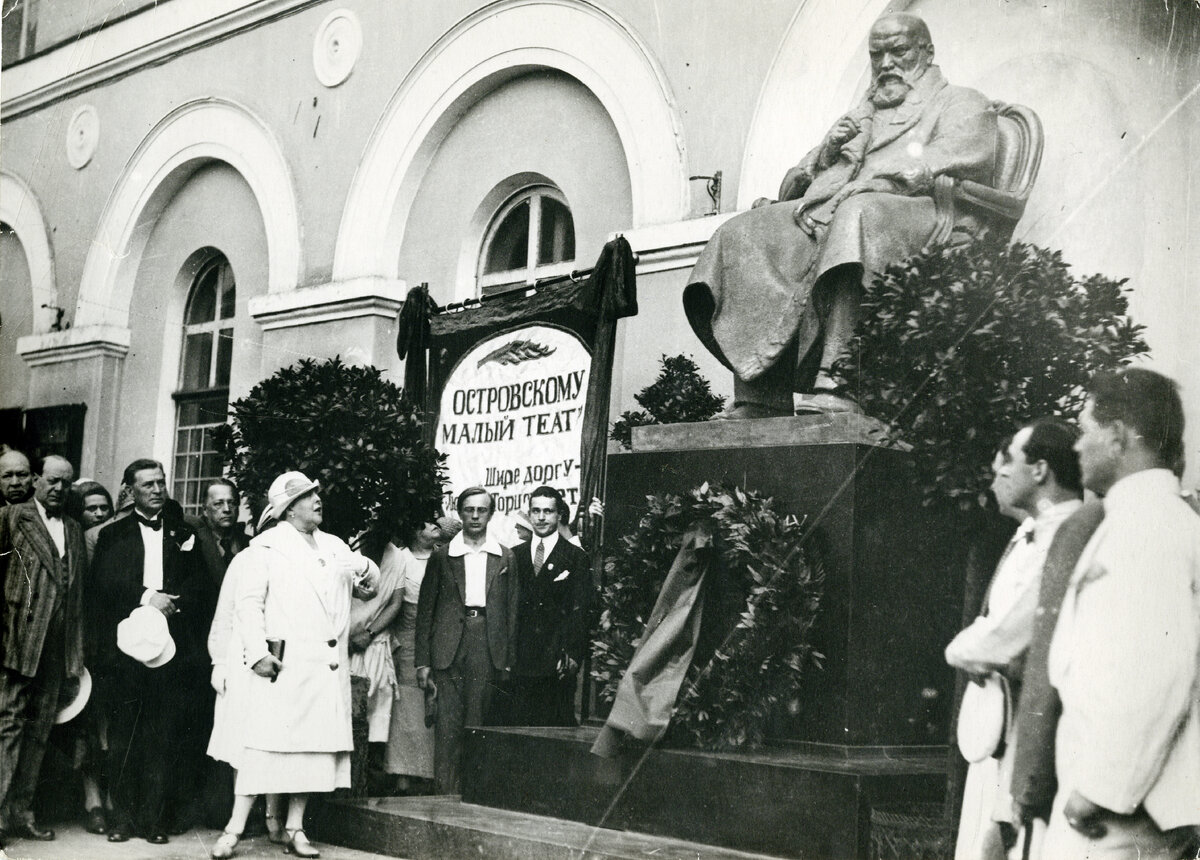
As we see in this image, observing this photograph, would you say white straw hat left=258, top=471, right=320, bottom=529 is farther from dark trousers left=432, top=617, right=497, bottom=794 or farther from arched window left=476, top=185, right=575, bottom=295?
arched window left=476, top=185, right=575, bottom=295

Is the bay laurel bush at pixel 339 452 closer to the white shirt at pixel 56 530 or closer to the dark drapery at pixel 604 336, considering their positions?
the dark drapery at pixel 604 336

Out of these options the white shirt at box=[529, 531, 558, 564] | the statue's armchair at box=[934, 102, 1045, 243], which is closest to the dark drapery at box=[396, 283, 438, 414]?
the white shirt at box=[529, 531, 558, 564]

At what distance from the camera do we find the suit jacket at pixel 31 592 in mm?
6848

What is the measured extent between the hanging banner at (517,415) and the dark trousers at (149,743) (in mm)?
2329

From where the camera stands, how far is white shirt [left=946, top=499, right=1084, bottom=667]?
13.8 ft

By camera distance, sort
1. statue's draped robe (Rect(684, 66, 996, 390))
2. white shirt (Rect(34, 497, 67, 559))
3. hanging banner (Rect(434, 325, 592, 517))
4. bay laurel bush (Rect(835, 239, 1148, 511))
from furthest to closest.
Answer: hanging banner (Rect(434, 325, 592, 517)), white shirt (Rect(34, 497, 67, 559)), statue's draped robe (Rect(684, 66, 996, 390)), bay laurel bush (Rect(835, 239, 1148, 511))

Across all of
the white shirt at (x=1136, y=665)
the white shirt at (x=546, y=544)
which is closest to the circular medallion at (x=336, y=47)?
the white shirt at (x=546, y=544)

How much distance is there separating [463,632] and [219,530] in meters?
1.47

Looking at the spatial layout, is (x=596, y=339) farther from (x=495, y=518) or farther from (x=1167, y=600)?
(x=1167, y=600)

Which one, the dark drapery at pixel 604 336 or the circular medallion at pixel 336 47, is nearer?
the dark drapery at pixel 604 336

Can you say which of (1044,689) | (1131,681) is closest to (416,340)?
(1044,689)

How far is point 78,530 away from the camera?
7.15 metres

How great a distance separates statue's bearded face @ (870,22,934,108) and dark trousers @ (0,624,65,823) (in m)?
4.71

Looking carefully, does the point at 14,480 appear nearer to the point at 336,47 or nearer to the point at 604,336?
the point at 604,336
